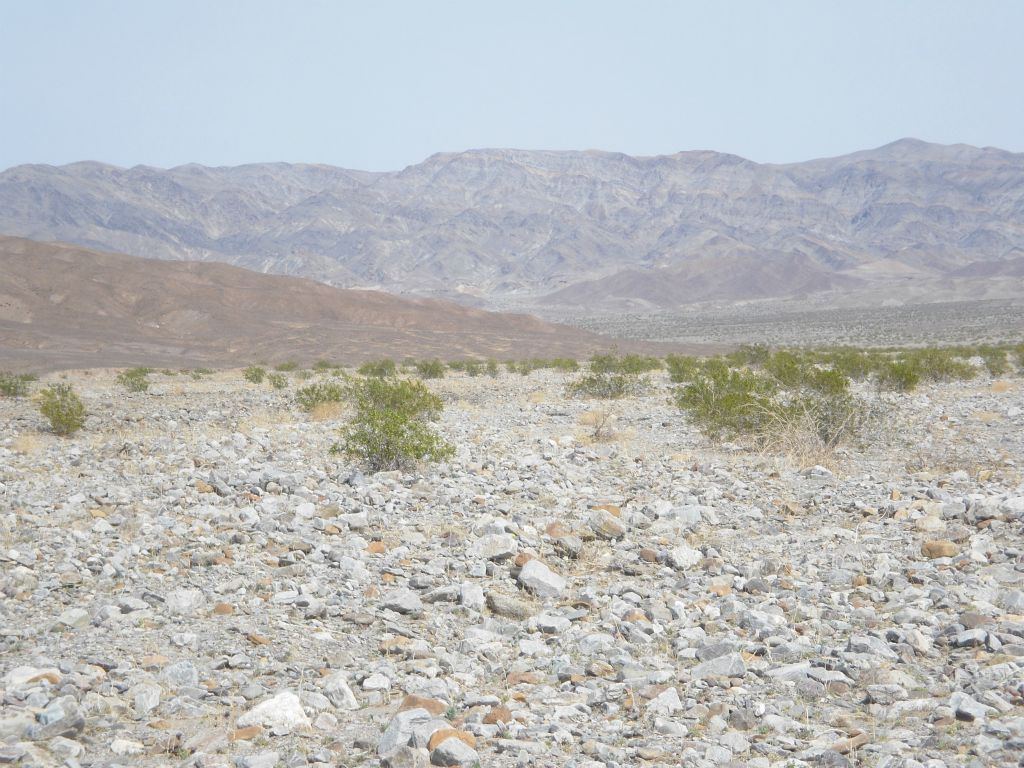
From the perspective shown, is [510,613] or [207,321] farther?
[207,321]

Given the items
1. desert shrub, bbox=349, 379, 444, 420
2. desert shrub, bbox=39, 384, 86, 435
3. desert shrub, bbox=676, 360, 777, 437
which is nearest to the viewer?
desert shrub, bbox=676, 360, 777, 437

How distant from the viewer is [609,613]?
20.3 ft

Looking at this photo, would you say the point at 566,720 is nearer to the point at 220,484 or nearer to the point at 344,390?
the point at 220,484

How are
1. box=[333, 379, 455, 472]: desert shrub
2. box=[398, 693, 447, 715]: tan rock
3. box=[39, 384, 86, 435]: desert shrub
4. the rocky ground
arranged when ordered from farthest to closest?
box=[39, 384, 86, 435]: desert shrub
box=[333, 379, 455, 472]: desert shrub
box=[398, 693, 447, 715]: tan rock
the rocky ground

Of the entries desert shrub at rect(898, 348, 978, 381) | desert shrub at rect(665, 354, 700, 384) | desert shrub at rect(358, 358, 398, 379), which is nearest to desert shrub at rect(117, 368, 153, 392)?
desert shrub at rect(358, 358, 398, 379)

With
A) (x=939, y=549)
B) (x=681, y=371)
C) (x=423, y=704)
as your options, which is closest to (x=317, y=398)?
(x=681, y=371)

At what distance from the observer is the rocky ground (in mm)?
4277

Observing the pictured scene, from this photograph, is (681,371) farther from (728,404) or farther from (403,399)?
(403,399)

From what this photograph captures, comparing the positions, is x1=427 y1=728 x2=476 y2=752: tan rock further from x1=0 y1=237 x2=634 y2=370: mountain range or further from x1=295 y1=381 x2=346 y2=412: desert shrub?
x1=0 y1=237 x2=634 y2=370: mountain range

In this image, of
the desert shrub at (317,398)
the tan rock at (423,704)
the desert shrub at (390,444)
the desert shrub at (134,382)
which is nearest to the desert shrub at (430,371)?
the desert shrub at (134,382)

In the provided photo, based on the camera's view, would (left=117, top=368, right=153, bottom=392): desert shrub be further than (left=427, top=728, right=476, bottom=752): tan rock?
Yes

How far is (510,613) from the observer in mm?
6320

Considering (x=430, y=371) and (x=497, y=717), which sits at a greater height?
(x=497, y=717)

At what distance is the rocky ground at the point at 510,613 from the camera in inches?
168
